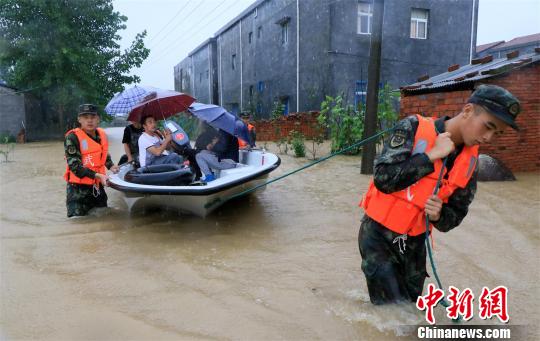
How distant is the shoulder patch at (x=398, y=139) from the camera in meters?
2.19

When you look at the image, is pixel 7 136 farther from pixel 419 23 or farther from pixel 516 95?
pixel 516 95

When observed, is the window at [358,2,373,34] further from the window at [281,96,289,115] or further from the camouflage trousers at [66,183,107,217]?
the camouflage trousers at [66,183,107,217]

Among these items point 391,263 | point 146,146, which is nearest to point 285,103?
point 146,146

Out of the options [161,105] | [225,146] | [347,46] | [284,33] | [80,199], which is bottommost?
[80,199]

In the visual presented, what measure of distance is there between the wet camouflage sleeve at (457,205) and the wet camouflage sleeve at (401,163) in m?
0.31

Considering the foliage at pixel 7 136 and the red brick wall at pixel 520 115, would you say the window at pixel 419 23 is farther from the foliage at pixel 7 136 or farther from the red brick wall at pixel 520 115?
the foliage at pixel 7 136

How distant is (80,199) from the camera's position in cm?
560

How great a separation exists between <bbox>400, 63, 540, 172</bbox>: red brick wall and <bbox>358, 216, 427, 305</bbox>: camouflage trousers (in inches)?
229

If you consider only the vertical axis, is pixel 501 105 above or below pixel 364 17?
below

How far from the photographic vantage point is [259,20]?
2212 centimetres

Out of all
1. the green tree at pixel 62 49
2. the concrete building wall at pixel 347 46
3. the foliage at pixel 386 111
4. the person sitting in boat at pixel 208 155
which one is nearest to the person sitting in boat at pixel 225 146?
the person sitting in boat at pixel 208 155

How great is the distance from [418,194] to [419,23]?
16980 mm

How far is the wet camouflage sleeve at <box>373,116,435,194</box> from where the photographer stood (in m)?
2.10

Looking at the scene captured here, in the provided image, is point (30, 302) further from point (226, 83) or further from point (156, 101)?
point (226, 83)
